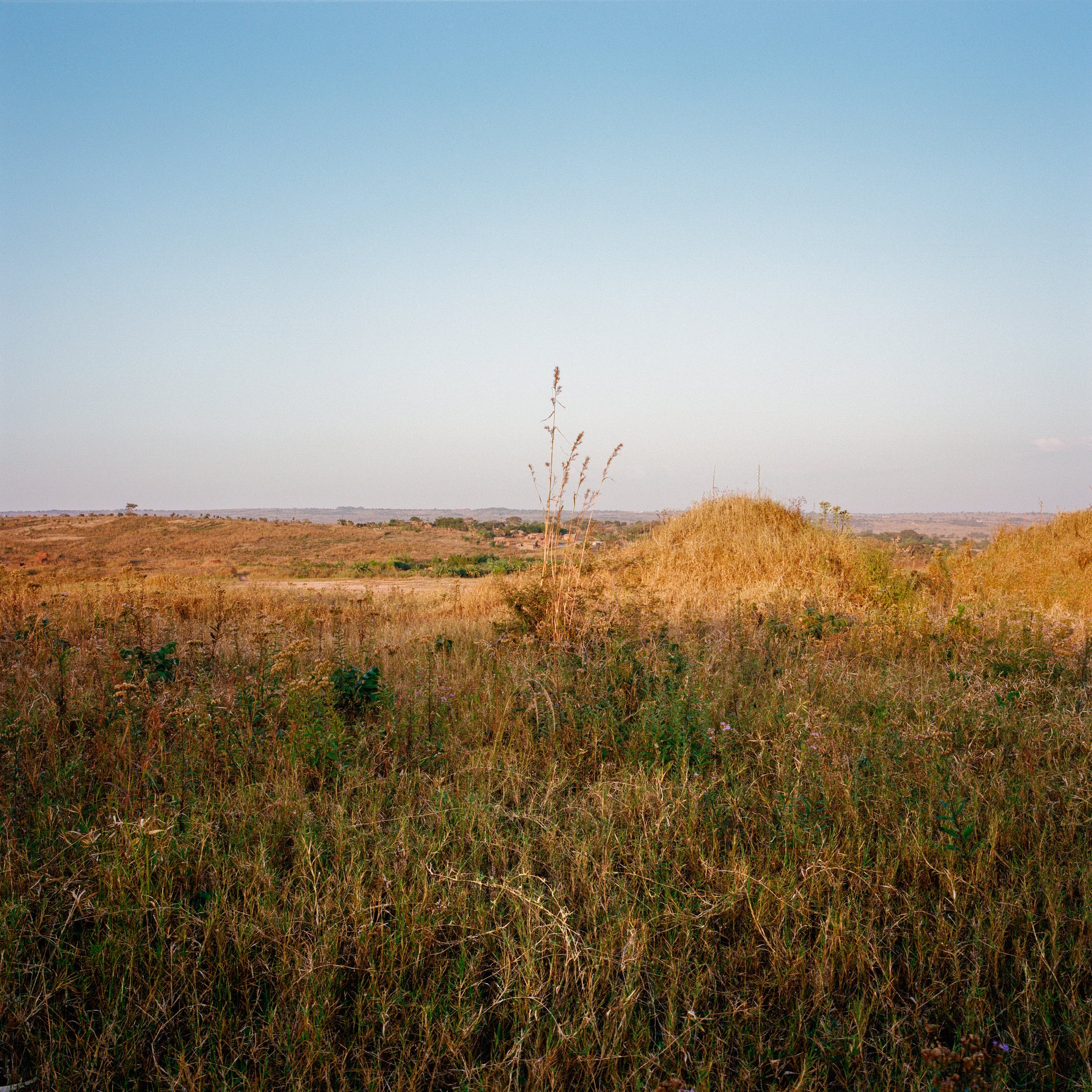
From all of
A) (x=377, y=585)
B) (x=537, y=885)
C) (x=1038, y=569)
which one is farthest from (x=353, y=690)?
(x=377, y=585)

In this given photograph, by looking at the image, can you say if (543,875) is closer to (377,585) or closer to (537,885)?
(537,885)

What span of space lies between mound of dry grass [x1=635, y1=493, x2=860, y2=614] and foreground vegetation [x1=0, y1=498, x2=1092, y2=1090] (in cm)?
361

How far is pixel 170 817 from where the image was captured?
2689mm

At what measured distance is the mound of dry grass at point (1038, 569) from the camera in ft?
27.6

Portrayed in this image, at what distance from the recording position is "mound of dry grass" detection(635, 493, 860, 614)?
879 cm

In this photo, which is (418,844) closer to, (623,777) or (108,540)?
(623,777)

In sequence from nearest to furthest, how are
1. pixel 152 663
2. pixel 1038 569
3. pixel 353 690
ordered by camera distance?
pixel 353 690, pixel 152 663, pixel 1038 569

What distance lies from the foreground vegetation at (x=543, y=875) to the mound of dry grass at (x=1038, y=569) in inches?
164

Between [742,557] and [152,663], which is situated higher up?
[742,557]

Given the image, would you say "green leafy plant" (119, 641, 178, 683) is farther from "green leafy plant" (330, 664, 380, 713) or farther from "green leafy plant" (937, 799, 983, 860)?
"green leafy plant" (937, 799, 983, 860)

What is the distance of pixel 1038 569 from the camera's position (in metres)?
10.1

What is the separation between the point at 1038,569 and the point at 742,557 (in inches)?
173

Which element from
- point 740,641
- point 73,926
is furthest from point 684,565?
point 73,926

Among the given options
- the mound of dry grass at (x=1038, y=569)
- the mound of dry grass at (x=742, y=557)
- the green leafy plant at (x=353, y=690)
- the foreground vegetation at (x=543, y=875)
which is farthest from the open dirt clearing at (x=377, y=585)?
the mound of dry grass at (x=1038, y=569)
